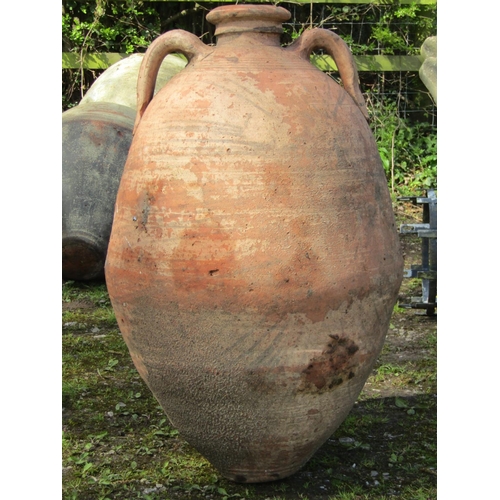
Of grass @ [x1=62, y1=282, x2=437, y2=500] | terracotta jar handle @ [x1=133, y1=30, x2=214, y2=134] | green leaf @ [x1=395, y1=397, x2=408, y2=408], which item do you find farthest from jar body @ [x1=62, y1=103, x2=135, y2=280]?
terracotta jar handle @ [x1=133, y1=30, x2=214, y2=134]

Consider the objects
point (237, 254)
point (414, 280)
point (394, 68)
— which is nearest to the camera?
point (237, 254)

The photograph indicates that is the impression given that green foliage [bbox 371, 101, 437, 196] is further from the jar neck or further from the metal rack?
the jar neck

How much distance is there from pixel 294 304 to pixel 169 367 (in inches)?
18.3

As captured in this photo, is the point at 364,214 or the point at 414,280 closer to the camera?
the point at 364,214

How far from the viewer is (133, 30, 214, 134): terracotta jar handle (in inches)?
105

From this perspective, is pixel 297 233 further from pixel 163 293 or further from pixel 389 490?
pixel 389 490

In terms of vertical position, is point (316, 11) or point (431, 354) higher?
point (316, 11)

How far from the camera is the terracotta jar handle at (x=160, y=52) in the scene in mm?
2660

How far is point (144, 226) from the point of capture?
8.11ft

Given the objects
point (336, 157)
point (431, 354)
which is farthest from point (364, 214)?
point (431, 354)

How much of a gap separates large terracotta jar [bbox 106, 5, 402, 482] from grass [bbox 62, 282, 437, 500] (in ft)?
0.65

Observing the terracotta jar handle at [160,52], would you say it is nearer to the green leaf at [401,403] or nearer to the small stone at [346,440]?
the small stone at [346,440]

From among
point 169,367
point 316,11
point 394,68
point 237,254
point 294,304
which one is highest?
point 316,11

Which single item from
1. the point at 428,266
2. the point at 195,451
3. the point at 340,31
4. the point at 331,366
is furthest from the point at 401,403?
the point at 340,31
